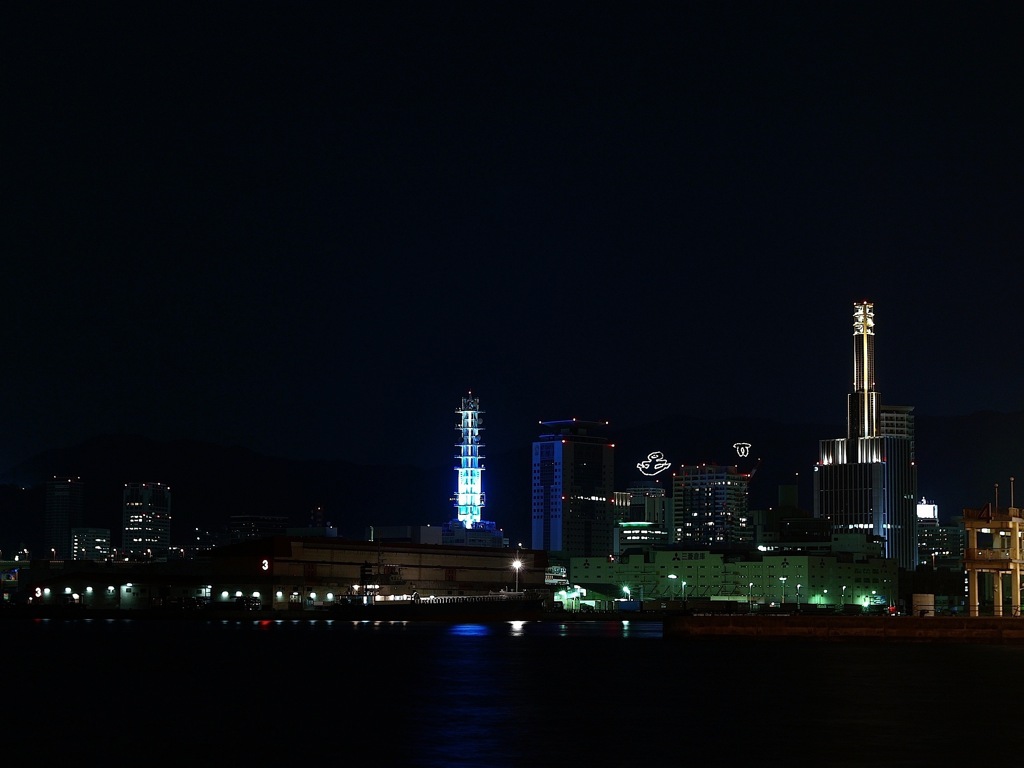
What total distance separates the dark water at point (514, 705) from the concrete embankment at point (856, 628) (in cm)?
804

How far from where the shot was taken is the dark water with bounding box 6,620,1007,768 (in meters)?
45.9

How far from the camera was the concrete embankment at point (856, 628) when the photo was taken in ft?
359

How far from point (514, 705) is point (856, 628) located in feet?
191

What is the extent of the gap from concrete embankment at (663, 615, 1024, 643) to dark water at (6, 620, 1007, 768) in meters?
8.04

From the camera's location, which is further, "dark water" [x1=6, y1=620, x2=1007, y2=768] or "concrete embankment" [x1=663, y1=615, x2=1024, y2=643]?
"concrete embankment" [x1=663, y1=615, x2=1024, y2=643]

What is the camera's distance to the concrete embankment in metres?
110

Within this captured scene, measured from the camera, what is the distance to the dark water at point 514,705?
45.9 metres

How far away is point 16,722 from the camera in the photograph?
53250 millimetres

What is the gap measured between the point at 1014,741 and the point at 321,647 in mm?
61650

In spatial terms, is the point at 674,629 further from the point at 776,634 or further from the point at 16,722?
the point at 16,722

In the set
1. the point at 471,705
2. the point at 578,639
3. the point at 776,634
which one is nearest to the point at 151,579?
the point at 578,639

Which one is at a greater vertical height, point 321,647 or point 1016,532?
point 1016,532

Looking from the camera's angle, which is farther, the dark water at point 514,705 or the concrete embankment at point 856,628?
the concrete embankment at point 856,628

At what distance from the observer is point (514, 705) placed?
60.3 m
